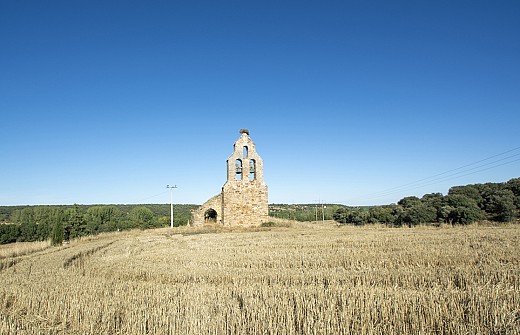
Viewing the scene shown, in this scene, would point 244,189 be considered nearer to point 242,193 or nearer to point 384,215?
point 242,193

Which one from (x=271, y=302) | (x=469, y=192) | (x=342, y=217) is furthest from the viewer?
(x=342, y=217)

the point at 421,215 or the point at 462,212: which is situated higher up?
the point at 462,212

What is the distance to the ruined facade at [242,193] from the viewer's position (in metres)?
37.2

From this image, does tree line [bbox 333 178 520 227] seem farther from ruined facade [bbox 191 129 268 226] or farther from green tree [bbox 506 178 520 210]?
ruined facade [bbox 191 129 268 226]

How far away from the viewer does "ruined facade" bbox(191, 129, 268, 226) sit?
3722 cm

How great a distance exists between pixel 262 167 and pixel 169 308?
32.1 metres

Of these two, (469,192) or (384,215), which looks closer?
(384,215)

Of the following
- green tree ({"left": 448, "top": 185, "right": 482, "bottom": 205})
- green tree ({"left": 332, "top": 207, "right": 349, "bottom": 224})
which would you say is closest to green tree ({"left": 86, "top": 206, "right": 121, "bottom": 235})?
green tree ({"left": 332, "top": 207, "right": 349, "bottom": 224})

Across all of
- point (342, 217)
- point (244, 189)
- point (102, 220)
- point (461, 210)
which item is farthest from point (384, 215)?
point (102, 220)

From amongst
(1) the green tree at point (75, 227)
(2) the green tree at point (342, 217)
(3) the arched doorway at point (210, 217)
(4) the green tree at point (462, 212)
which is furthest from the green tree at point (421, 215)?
(1) the green tree at point (75, 227)

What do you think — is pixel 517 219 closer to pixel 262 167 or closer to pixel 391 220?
pixel 391 220

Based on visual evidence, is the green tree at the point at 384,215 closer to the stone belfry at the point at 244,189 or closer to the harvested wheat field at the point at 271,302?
the stone belfry at the point at 244,189

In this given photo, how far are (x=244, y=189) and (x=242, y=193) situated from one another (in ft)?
1.69

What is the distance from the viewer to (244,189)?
123 ft
